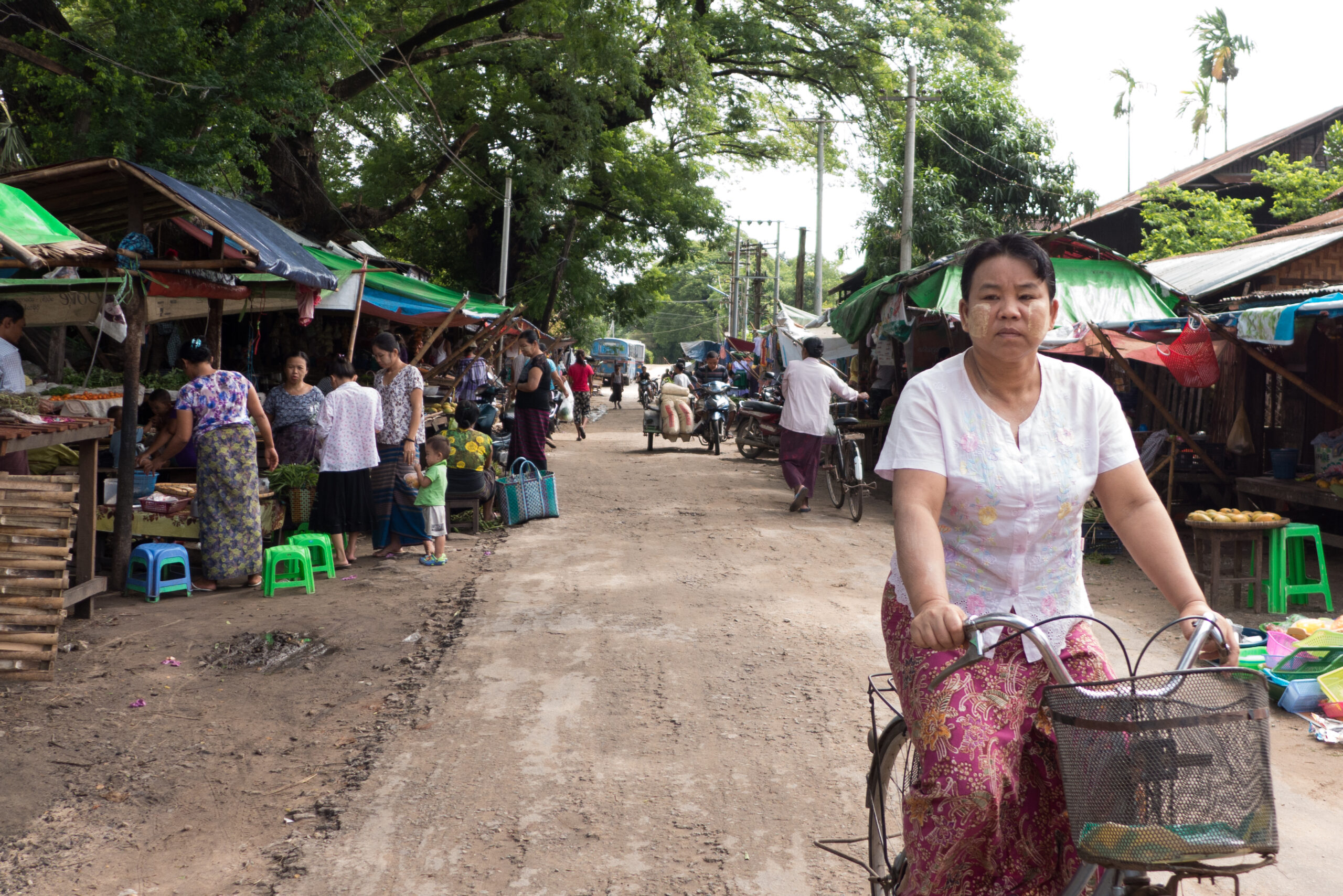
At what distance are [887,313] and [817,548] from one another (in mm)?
4742

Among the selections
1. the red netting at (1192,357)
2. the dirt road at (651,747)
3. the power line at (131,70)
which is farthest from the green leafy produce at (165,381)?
the red netting at (1192,357)

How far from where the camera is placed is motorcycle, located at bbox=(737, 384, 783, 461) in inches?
682

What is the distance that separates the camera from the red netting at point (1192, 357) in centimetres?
965

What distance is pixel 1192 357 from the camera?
9.73 meters

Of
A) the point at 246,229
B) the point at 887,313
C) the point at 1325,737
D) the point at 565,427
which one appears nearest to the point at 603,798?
the point at 1325,737

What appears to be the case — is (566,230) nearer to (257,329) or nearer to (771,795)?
(257,329)

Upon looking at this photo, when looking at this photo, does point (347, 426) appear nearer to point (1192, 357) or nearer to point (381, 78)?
point (1192, 357)

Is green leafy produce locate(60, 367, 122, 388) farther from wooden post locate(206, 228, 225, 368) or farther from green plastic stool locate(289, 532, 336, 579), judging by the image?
green plastic stool locate(289, 532, 336, 579)

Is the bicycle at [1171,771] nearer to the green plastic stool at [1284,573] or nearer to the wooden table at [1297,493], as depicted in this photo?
the green plastic stool at [1284,573]

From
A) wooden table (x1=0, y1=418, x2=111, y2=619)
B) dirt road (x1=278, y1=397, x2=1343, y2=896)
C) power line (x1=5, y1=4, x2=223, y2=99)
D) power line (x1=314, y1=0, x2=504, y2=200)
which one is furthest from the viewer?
power line (x1=314, y1=0, x2=504, y2=200)

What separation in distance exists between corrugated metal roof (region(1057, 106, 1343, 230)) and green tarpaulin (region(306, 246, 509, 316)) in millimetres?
14793

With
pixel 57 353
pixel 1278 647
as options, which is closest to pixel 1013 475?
pixel 1278 647

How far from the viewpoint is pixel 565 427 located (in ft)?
86.3

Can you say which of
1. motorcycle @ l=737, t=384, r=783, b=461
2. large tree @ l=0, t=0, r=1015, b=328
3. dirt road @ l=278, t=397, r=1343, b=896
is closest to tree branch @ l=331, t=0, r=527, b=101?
large tree @ l=0, t=0, r=1015, b=328
